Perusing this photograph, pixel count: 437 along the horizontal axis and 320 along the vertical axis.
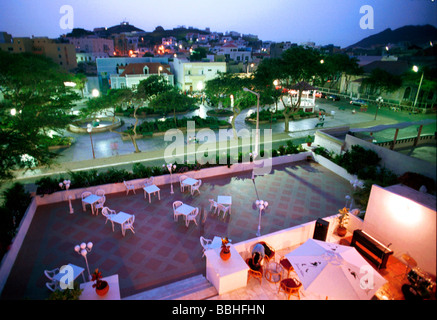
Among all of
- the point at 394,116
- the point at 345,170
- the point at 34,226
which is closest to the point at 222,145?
the point at 345,170

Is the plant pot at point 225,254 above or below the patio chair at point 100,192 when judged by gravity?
above

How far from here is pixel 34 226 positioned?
1035 centimetres

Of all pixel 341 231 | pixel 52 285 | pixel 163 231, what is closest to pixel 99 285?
pixel 52 285

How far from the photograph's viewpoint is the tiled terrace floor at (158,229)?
8094 mm

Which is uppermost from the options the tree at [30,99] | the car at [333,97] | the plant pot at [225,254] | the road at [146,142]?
the tree at [30,99]

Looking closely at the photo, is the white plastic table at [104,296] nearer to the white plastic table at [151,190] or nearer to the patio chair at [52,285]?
the patio chair at [52,285]

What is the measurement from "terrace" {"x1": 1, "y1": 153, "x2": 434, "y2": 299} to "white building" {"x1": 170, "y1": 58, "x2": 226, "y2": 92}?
32.8 metres

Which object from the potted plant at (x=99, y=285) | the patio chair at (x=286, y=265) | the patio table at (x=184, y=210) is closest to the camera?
the potted plant at (x=99, y=285)

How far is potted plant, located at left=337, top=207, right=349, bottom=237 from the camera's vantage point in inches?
358

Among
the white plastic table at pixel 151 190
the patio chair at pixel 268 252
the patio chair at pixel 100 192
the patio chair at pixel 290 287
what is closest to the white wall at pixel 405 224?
the patio chair at pixel 290 287

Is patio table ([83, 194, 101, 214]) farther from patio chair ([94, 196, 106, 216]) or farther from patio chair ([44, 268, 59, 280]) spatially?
patio chair ([44, 268, 59, 280])

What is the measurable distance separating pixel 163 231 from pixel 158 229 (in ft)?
0.87

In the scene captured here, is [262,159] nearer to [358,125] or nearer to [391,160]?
[391,160]

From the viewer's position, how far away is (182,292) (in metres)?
6.83
